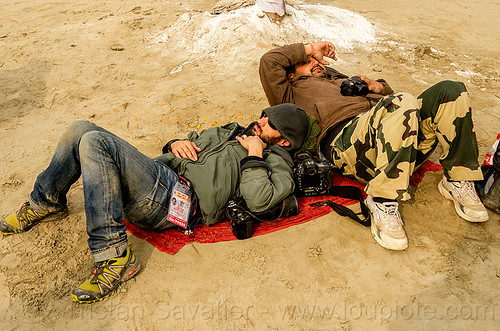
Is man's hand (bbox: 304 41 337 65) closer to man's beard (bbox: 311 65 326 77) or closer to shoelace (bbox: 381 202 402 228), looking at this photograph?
man's beard (bbox: 311 65 326 77)

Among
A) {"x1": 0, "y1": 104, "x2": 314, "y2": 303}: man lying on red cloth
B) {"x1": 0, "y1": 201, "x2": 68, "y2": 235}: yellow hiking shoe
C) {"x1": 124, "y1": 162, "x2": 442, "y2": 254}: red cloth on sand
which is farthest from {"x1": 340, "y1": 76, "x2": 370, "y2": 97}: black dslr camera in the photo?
{"x1": 0, "y1": 201, "x2": 68, "y2": 235}: yellow hiking shoe

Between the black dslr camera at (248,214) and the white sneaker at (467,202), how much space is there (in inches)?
53.4

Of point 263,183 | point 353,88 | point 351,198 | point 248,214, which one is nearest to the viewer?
Result: point 263,183

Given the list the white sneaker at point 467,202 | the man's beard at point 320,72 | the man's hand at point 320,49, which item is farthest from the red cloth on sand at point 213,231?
the man's hand at point 320,49

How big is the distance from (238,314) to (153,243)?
33.9 inches

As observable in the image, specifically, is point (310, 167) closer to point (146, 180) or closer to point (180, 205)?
point (180, 205)

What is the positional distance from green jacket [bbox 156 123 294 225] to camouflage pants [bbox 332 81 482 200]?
610 mm

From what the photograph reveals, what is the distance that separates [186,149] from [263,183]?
0.70 metres

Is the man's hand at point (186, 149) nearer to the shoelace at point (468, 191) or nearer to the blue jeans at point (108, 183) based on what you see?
the blue jeans at point (108, 183)

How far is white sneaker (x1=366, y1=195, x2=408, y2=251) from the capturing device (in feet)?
8.50

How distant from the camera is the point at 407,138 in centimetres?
248

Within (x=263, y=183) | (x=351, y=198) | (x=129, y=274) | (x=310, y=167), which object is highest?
(x=263, y=183)

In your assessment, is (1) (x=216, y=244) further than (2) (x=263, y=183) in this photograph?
Yes

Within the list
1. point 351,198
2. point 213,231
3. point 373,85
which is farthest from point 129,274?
point 373,85
